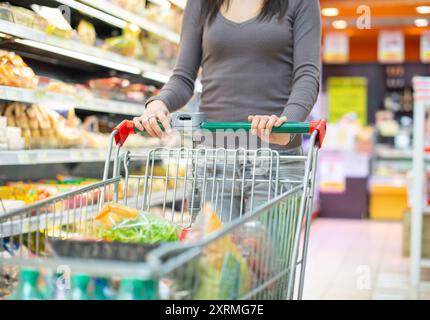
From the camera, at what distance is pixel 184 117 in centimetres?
186

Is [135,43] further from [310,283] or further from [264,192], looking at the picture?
[264,192]

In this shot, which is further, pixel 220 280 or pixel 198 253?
pixel 220 280

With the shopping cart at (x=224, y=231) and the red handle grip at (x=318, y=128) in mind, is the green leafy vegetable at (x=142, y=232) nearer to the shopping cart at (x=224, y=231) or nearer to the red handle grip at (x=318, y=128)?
the shopping cart at (x=224, y=231)

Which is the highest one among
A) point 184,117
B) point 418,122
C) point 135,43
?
point 135,43

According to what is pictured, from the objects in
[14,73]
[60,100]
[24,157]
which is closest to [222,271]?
[24,157]

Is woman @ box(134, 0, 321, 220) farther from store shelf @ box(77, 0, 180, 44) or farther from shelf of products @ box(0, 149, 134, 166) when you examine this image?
store shelf @ box(77, 0, 180, 44)

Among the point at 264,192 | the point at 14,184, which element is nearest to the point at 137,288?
the point at 264,192

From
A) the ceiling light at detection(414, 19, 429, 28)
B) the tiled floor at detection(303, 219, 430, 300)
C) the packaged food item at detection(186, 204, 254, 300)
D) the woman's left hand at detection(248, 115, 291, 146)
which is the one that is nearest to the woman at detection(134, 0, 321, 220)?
the woman's left hand at detection(248, 115, 291, 146)

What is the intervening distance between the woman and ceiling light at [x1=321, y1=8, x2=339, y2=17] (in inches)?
265

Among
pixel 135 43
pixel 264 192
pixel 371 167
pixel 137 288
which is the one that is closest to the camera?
pixel 137 288

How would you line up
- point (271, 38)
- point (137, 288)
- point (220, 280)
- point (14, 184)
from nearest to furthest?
point (137, 288) < point (220, 280) < point (271, 38) < point (14, 184)

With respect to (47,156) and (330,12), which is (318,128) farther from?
(330,12)

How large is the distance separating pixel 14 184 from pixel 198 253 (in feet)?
8.06

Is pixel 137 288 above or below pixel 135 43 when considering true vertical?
below
